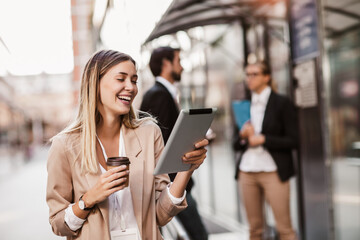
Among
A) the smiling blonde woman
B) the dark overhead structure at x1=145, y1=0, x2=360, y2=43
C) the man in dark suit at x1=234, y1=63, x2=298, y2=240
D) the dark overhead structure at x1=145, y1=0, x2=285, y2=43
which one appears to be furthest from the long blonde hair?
the dark overhead structure at x1=145, y1=0, x2=285, y2=43

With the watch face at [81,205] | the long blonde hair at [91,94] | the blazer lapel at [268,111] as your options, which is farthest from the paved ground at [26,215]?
the blazer lapel at [268,111]

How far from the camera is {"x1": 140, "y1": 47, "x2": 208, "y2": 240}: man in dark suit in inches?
99.8

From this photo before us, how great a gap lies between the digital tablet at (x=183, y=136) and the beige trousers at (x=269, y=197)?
6.23 ft

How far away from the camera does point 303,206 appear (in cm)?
372

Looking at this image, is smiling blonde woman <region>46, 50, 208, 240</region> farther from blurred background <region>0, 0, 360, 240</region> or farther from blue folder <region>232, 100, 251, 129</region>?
blue folder <region>232, 100, 251, 129</region>

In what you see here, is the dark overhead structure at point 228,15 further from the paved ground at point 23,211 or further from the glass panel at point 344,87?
the paved ground at point 23,211

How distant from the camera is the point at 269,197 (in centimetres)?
319

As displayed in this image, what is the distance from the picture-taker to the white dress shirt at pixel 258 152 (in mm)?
3164

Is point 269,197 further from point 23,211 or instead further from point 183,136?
point 23,211

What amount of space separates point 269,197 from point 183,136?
2104mm

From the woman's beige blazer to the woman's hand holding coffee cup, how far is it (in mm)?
115

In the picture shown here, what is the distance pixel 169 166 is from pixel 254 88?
2.06m

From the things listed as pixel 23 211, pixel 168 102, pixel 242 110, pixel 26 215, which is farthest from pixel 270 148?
pixel 23 211

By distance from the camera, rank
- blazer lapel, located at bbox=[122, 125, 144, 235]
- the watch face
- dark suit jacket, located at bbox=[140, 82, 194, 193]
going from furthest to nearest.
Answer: dark suit jacket, located at bbox=[140, 82, 194, 193] < blazer lapel, located at bbox=[122, 125, 144, 235] < the watch face
